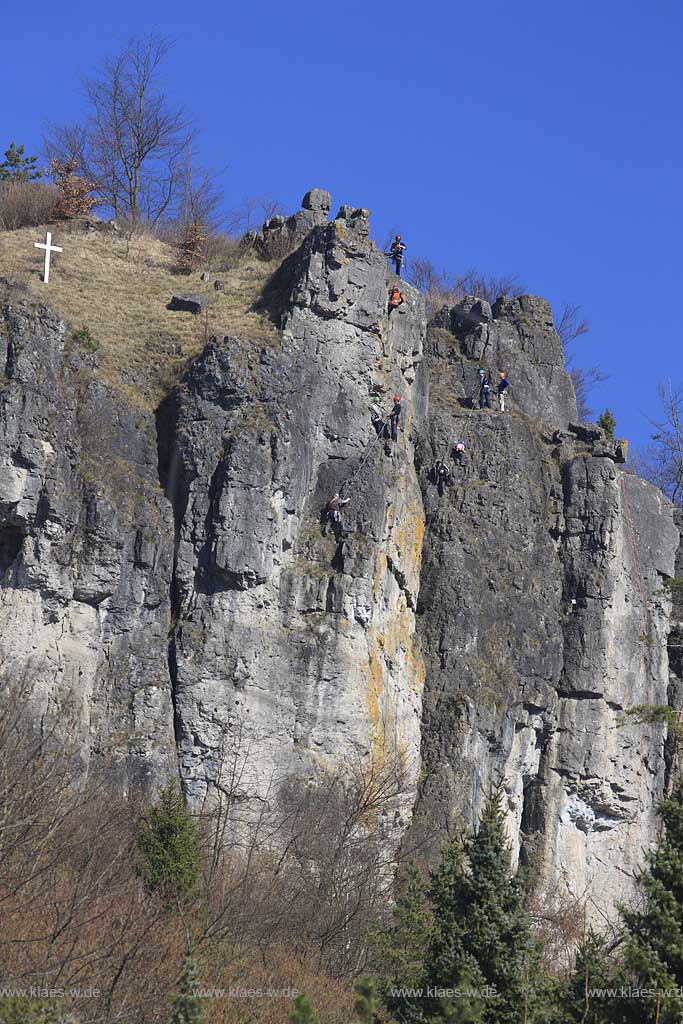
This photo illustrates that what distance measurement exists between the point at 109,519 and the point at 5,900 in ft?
32.8

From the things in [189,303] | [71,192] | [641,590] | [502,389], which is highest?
[71,192]

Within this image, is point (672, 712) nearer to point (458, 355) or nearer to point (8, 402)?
point (458, 355)

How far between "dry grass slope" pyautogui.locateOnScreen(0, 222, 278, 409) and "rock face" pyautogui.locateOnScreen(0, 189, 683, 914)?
0.73 m

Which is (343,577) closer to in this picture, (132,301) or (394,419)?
(394,419)

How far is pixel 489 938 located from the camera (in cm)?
2484

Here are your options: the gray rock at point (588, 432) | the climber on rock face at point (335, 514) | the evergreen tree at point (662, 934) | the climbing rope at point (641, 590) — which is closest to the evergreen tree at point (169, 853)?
the evergreen tree at point (662, 934)

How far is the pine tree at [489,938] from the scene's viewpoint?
2444cm

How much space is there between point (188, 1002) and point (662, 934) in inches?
254

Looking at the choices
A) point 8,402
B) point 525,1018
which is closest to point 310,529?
point 8,402

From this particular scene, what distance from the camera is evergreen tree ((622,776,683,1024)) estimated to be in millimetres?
23391

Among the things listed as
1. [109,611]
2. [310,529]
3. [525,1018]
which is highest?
[310,529]

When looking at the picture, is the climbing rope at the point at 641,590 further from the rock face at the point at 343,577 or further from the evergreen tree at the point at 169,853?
the evergreen tree at the point at 169,853

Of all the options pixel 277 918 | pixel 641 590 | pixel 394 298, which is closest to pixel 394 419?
pixel 394 298

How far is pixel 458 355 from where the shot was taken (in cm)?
4206
